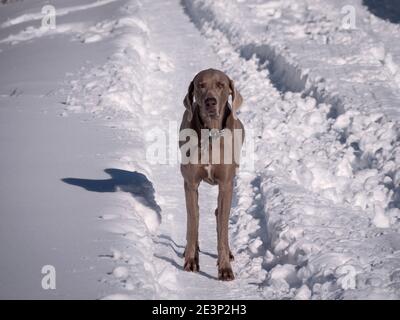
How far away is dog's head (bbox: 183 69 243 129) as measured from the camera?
17.4ft

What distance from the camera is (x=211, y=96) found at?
5.29 meters

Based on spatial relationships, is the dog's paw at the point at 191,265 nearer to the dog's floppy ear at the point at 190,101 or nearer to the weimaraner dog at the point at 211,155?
the weimaraner dog at the point at 211,155

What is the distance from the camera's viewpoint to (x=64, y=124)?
9.32 meters

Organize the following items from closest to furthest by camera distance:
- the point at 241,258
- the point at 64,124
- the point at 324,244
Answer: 1. the point at 324,244
2. the point at 241,258
3. the point at 64,124

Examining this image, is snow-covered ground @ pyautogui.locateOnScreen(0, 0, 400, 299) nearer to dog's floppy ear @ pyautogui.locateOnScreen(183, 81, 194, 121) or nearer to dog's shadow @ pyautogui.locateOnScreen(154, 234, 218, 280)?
dog's shadow @ pyautogui.locateOnScreen(154, 234, 218, 280)

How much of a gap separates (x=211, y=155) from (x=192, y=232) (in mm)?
756

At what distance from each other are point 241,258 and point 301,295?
128cm

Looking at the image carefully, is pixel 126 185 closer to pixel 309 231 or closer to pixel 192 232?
pixel 192 232

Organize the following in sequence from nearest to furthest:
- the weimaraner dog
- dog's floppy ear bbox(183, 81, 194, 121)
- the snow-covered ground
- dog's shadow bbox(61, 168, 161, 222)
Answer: the snow-covered ground → the weimaraner dog → dog's floppy ear bbox(183, 81, 194, 121) → dog's shadow bbox(61, 168, 161, 222)

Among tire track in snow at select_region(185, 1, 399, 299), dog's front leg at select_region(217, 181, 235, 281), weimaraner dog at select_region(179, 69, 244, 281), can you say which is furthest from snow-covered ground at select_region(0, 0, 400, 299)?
weimaraner dog at select_region(179, 69, 244, 281)

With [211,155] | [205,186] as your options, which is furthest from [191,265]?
[205,186]

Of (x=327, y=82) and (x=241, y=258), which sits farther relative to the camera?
(x=327, y=82)
